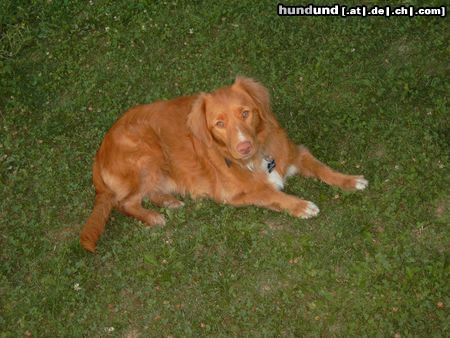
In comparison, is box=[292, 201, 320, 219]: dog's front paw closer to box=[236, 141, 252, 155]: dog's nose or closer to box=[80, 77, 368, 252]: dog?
box=[80, 77, 368, 252]: dog

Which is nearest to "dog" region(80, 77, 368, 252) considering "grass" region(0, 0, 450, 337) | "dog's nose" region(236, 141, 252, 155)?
"dog's nose" region(236, 141, 252, 155)

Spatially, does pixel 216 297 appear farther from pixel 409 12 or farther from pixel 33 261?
pixel 409 12

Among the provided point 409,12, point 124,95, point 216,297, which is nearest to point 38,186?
point 124,95

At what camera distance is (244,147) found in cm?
511

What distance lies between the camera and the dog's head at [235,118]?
5.20 m

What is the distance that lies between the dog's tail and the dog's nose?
1.54 meters

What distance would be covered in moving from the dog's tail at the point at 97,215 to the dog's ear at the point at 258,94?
67.2 inches

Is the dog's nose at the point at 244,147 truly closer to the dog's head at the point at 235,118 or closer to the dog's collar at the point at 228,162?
the dog's head at the point at 235,118

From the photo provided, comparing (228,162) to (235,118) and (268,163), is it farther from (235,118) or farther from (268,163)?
(235,118)

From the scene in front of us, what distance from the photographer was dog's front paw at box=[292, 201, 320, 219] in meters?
5.34

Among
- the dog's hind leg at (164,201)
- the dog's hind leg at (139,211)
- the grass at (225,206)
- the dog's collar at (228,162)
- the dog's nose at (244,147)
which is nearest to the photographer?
the grass at (225,206)

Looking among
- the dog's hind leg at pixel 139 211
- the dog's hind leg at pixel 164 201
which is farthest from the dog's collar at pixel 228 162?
the dog's hind leg at pixel 139 211

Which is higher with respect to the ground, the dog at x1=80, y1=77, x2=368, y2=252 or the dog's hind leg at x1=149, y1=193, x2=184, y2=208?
the dog at x1=80, y1=77, x2=368, y2=252

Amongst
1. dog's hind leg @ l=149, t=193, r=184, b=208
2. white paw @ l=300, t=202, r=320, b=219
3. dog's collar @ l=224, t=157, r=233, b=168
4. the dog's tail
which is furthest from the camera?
dog's hind leg @ l=149, t=193, r=184, b=208
